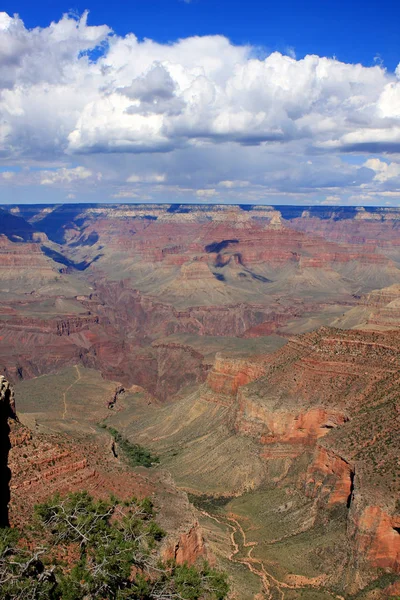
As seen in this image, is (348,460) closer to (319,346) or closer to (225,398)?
(319,346)

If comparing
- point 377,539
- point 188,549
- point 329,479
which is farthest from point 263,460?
point 188,549

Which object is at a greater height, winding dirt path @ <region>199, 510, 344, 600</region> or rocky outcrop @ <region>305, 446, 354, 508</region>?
rocky outcrop @ <region>305, 446, 354, 508</region>

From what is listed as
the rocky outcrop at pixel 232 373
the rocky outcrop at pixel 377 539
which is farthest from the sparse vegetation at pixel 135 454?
the rocky outcrop at pixel 377 539

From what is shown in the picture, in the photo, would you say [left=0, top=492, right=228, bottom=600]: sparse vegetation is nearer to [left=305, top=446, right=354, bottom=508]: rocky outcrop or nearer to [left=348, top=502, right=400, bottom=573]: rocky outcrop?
[left=348, top=502, right=400, bottom=573]: rocky outcrop

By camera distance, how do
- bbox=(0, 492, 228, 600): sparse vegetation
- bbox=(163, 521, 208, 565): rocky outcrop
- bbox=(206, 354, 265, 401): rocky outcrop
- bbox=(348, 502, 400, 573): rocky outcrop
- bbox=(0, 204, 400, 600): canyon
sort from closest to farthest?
1. bbox=(0, 492, 228, 600): sparse vegetation
2. bbox=(163, 521, 208, 565): rocky outcrop
3. bbox=(0, 204, 400, 600): canyon
4. bbox=(348, 502, 400, 573): rocky outcrop
5. bbox=(206, 354, 265, 401): rocky outcrop

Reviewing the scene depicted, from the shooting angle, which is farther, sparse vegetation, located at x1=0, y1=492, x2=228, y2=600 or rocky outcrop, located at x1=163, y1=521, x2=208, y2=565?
rocky outcrop, located at x1=163, y1=521, x2=208, y2=565

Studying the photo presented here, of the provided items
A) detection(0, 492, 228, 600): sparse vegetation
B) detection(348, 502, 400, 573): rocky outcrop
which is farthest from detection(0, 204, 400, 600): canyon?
detection(0, 492, 228, 600): sparse vegetation

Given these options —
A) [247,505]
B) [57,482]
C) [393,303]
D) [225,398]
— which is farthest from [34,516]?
[393,303]

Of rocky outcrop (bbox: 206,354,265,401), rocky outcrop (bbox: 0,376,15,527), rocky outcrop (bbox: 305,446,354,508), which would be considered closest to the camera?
rocky outcrop (bbox: 0,376,15,527)

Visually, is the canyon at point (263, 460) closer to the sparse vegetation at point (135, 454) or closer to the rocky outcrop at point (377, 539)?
the rocky outcrop at point (377, 539)
